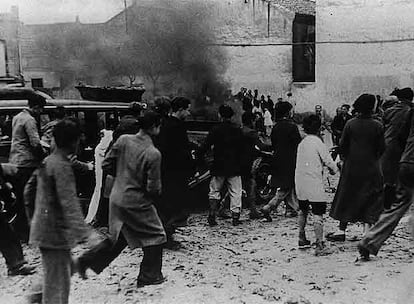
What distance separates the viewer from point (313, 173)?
595 centimetres

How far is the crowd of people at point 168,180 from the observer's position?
13.1 ft

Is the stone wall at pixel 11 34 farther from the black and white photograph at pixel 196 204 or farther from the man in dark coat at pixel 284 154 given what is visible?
the man in dark coat at pixel 284 154

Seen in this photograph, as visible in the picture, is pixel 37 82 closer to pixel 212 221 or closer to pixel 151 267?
pixel 212 221

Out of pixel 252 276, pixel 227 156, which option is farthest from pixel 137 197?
pixel 227 156

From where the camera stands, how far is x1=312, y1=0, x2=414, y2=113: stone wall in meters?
20.0

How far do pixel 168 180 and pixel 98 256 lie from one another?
155 cm

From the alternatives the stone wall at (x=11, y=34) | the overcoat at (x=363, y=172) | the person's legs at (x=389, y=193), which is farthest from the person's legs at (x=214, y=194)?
the stone wall at (x=11, y=34)

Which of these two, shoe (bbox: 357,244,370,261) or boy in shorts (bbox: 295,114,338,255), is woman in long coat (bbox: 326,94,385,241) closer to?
boy in shorts (bbox: 295,114,338,255)

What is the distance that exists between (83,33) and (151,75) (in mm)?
3219

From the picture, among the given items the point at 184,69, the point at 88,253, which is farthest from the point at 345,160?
the point at 184,69

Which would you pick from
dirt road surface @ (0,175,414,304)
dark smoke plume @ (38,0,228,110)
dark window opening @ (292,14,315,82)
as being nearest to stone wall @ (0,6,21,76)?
dark smoke plume @ (38,0,228,110)

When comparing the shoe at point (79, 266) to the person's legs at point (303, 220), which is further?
the person's legs at point (303, 220)

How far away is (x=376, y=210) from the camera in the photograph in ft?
19.4

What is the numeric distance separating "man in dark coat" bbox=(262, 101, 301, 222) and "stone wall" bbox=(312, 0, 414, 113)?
45.2 ft
